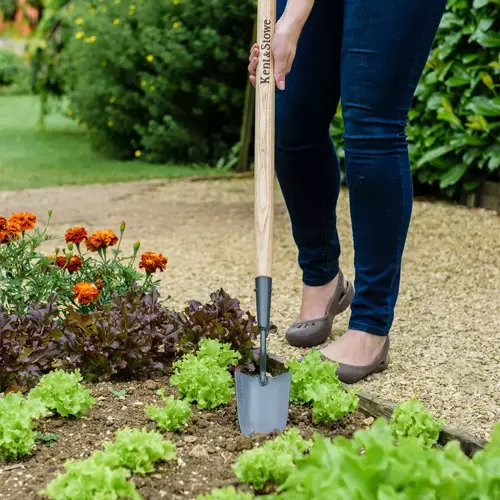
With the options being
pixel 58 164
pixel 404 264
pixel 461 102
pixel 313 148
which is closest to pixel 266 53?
pixel 313 148

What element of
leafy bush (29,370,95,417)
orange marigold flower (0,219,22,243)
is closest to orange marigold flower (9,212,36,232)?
orange marigold flower (0,219,22,243)

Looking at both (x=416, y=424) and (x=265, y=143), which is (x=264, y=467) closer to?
(x=416, y=424)

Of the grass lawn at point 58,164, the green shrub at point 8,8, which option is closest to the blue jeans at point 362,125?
the grass lawn at point 58,164

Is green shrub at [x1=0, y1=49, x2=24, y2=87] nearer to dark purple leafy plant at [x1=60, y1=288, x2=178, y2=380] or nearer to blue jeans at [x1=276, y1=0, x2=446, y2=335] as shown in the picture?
blue jeans at [x1=276, y1=0, x2=446, y2=335]

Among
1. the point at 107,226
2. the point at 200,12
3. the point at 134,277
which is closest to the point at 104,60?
the point at 200,12

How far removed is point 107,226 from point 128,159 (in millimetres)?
3796

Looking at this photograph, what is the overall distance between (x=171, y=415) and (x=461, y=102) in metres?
3.84

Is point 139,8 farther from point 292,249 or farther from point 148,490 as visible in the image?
point 148,490

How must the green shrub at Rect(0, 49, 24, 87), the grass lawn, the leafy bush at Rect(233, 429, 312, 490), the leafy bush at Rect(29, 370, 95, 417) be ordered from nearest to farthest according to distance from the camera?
the leafy bush at Rect(233, 429, 312, 490)
the leafy bush at Rect(29, 370, 95, 417)
the grass lawn
the green shrub at Rect(0, 49, 24, 87)

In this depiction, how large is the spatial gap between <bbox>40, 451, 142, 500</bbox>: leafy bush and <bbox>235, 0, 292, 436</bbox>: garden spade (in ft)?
1.60

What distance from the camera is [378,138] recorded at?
2.40 metres

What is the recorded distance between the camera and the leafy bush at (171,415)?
2.08 metres

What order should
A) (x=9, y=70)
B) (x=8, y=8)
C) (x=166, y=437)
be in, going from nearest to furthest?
(x=166, y=437) → (x=8, y=8) → (x=9, y=70)

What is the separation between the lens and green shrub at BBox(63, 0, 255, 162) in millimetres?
7926
